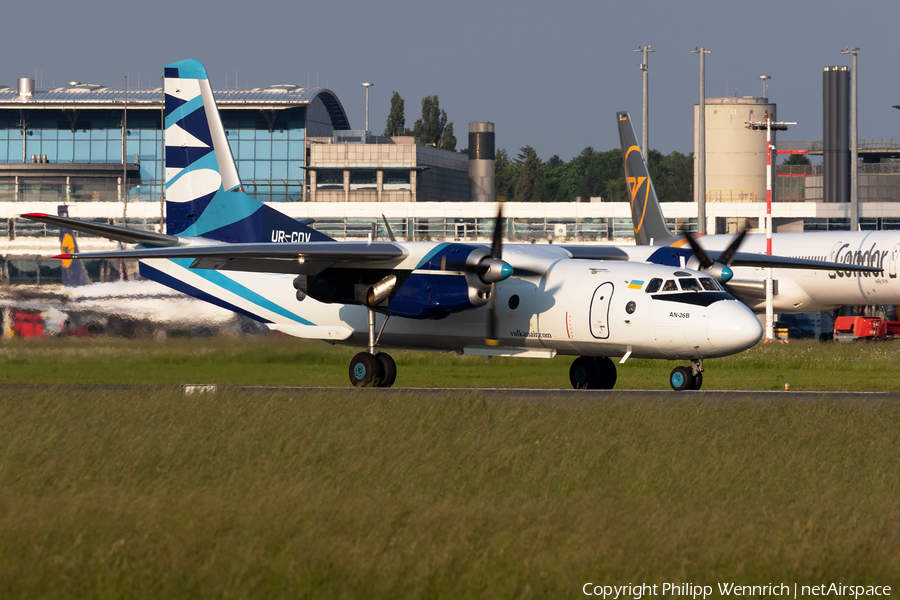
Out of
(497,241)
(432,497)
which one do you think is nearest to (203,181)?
(497,241)

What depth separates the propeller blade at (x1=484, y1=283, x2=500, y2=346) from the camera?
26.5 meters

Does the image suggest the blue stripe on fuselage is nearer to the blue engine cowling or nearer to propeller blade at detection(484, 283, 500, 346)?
the blue engine cowling

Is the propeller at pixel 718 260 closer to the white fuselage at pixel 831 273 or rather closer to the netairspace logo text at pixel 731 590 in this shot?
the white fuselage at pixel 831 273

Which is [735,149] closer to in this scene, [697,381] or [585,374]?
[585,374]

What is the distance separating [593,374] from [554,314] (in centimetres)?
253

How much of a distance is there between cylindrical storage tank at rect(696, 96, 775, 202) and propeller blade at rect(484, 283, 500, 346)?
60.2 m

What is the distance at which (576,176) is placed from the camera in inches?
6363

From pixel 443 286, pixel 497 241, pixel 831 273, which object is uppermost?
pixel 497 241

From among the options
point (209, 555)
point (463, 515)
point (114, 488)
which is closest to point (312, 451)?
point (114, 488)

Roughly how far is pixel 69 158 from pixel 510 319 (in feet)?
249

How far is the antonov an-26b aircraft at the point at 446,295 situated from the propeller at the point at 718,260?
10.1 feet

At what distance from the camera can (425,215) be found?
75688 millimetres

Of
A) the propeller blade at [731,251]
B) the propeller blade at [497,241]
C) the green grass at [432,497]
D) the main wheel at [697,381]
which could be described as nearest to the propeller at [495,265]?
the propeller blade at [497,241]

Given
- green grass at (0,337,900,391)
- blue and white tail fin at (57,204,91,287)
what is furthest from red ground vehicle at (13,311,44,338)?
green grass at (0,337,900,391)
